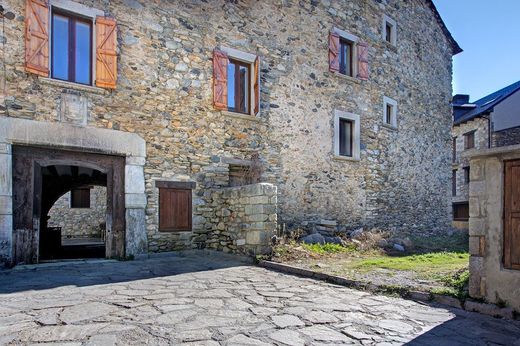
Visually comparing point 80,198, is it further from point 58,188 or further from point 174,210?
point 174,210

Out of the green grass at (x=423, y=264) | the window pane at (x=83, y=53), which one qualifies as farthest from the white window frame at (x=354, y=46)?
the window pane at (x=83, y=53)

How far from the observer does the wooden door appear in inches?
155

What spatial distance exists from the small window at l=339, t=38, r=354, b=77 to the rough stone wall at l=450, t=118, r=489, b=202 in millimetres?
13055

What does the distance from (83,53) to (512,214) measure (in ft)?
25.3

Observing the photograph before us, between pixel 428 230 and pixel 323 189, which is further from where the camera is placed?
pixel 428 230

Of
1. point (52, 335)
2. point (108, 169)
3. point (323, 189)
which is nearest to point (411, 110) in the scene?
point (323, 189)

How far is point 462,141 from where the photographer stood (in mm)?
23969

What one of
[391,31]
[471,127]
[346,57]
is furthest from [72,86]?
[471,127]

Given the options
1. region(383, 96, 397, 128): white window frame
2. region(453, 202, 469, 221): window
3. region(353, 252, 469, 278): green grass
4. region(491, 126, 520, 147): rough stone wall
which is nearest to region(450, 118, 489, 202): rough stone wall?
region(453, 202, 469, 221): window

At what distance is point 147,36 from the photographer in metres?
8.41

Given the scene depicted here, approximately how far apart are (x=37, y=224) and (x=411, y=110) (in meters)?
12.2

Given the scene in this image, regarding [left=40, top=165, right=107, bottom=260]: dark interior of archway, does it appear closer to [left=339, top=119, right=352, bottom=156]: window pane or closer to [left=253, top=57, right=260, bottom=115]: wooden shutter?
[left=253, top=57, right=260, bottom=115]: wooden shutter

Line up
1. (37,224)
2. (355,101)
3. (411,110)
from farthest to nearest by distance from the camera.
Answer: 1. (411,110)
2. (355,101)
3. (37,224)

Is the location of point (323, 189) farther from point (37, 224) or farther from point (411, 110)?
point (37, 224)
